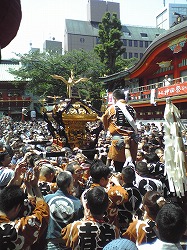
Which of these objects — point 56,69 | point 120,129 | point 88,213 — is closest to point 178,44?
point 120,129

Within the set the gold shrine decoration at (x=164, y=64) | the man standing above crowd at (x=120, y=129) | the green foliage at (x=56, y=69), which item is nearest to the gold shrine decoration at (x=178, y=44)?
the gold shrine decoration at (x=164, y=64)

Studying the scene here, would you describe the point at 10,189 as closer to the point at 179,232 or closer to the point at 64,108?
the point at 179,232

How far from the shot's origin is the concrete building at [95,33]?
189ft

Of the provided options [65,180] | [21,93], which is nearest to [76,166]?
[65,180]

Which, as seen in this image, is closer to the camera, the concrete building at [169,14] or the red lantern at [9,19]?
the red lantern at [9,19]

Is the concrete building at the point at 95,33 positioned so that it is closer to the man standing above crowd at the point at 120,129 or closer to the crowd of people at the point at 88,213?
the man standing above crowd at the point at 120,129

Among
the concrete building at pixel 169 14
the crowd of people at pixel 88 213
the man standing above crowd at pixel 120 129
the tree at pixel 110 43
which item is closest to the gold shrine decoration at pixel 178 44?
the man standing above crowd at pixel 120 129

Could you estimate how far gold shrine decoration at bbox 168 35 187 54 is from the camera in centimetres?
1582

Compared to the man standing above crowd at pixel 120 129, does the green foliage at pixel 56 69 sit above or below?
above

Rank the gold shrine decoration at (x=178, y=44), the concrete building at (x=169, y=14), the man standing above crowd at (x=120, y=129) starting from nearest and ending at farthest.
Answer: the man standing above crowd at (x=120, y=129) < the gold shrine decoration at (x=178, y=44) < the concrete building at (x=169, y=14)

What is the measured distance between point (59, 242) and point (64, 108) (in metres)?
6.59

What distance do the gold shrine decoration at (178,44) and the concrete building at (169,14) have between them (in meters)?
51.5

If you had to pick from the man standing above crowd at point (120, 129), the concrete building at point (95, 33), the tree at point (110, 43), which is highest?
the concrete building at point (95, 33)

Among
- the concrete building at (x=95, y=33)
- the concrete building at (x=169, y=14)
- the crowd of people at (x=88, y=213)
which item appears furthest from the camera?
the concrete building at (x=169, y=14)
